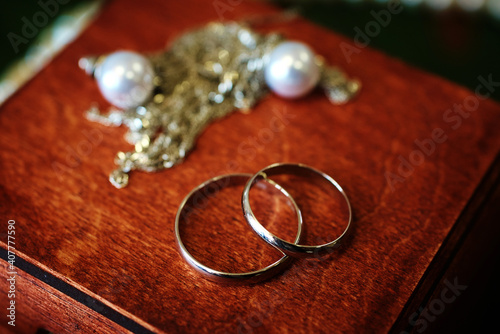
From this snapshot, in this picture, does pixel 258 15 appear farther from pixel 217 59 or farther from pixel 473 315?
pixel 473 315

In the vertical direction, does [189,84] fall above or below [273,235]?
above

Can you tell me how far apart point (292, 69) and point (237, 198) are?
0.75 feet

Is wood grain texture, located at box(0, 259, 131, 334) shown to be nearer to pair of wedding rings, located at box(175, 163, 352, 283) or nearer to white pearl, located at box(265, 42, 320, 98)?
pair of wedding rings, located at box(175, 163, 352, 283)

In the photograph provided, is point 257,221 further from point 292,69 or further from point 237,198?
point 292,69

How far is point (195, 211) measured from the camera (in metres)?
0.70

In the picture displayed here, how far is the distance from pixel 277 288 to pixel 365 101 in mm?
383

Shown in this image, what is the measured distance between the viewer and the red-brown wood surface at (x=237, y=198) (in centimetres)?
61

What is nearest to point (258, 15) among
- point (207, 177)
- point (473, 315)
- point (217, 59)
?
point (217, 59)

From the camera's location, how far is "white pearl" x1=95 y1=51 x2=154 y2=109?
772 millimetres

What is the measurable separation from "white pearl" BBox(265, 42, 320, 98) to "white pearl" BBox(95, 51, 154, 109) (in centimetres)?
20

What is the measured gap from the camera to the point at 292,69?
79 cm

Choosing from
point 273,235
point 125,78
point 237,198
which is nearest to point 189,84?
point 125,78

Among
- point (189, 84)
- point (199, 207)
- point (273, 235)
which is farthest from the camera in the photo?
point (189, 84)

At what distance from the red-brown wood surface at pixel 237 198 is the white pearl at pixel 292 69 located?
4 cm
